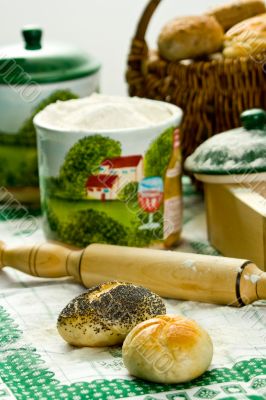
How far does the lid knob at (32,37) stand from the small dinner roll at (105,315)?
0.54 metres

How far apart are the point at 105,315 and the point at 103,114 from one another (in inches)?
13.6

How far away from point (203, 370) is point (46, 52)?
660mm

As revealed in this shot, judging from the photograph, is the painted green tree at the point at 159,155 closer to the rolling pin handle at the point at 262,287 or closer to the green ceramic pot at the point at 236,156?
the green ceramic pot at the point at 236,156

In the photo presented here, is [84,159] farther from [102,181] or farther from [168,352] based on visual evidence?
[168,352]

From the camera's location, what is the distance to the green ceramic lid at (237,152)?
3.62 ft

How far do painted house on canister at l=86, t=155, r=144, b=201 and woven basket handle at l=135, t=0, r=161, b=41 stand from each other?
0.98 ft

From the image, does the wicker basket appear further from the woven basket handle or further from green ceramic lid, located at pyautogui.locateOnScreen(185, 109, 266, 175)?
green ceramic lid, located at pyautogui.locateOnScreen(185, 109, 266, 175)

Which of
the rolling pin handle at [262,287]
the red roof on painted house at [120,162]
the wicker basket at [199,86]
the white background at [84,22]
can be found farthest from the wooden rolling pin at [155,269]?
the white background at [84,22]

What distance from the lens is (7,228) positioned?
1.30 metres

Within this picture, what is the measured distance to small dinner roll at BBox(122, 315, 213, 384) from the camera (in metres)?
0.80

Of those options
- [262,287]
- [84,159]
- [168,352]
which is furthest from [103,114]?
[168,352]

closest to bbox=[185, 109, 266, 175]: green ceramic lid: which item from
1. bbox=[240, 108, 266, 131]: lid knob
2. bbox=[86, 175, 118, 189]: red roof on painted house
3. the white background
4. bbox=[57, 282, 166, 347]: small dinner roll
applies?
bbox=[240, 108, 266, 131]: lid knob

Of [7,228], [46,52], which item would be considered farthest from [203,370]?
[46,52]

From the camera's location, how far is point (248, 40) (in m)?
1.27
